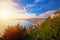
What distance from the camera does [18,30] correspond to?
63.5 inches

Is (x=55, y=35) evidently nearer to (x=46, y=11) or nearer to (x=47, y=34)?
(x=47, y=34)

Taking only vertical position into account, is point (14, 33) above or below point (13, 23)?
below

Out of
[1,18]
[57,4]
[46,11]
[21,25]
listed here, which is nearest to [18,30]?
[21,25]

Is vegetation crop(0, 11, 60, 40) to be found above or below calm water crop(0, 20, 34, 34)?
below

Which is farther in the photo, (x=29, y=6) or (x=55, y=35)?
(x=29, y=6)

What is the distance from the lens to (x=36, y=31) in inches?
63.3

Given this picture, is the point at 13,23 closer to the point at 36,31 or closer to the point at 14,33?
the point at 14,33

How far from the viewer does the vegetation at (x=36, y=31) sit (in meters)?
1.56

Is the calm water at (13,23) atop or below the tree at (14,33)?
atop

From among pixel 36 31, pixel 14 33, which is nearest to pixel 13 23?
pixel 14 33

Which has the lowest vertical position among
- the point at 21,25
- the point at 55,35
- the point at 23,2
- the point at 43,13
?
the point at 55,35

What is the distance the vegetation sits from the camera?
61.6 inches

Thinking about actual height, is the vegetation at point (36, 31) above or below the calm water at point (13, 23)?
below

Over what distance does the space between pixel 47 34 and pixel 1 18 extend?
1.67ft
